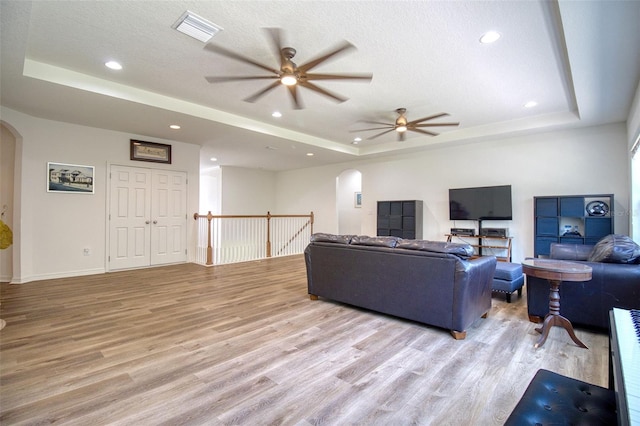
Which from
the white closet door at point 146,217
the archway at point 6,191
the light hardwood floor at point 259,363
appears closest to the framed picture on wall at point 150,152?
the white closet door at point 146,217

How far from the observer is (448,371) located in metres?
2.21

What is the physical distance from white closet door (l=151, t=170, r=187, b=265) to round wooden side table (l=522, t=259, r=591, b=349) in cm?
625

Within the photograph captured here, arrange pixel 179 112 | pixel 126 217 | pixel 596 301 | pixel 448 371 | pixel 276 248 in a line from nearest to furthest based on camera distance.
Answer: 1. pixel 448 371
2. pixel 596 301
3. pixel 179 112
4. pixel 126 217
5. pixel 276 248

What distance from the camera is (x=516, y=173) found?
5.91 metres

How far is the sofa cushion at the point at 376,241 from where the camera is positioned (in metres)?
3.22

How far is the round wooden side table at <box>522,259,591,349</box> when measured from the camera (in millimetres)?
2543

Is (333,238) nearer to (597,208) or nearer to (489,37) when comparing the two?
(489,37)

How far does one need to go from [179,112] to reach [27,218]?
3009mm

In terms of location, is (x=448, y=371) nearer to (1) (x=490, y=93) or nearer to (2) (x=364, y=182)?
(1) (x=490, y=93)

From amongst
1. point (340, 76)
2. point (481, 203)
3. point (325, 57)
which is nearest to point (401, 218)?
point (481, 203)

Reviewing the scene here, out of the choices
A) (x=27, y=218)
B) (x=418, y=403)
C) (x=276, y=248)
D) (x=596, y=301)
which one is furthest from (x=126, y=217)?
(x=596, y=301)

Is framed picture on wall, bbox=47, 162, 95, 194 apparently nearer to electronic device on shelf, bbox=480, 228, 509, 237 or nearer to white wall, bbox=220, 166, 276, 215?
white wall, bbox=220, 166, 276, 215

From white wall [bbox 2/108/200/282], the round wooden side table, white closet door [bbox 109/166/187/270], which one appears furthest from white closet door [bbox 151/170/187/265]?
the round wooden side table

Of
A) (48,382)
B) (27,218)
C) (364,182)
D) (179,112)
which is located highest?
(179,112)
